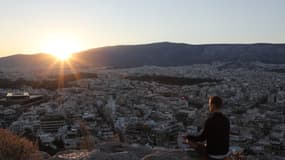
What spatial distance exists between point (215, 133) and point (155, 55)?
102 metres

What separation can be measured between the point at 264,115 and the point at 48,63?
87464mm

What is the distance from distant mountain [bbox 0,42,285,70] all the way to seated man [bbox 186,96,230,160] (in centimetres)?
9441

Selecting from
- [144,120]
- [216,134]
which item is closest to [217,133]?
[216,134]

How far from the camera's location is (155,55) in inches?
4218

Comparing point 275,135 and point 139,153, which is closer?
point 139,153

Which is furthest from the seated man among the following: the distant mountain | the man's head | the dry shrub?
the distant mountain

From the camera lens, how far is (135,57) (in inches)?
4156

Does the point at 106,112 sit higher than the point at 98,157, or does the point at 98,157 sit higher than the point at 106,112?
the point at 98,157

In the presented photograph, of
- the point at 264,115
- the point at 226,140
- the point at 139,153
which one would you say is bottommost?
the point at 264,115

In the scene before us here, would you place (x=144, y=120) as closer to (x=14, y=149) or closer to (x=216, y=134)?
(x=14, y=149)

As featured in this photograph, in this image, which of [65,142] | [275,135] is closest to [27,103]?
[65,142]

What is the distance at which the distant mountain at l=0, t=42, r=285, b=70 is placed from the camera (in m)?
101

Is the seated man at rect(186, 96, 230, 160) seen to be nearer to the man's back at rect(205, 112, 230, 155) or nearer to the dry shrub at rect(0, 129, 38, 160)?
the man's back at rect(205, 112, 230, 155)

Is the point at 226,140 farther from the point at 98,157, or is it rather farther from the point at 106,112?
the point at 106,112
